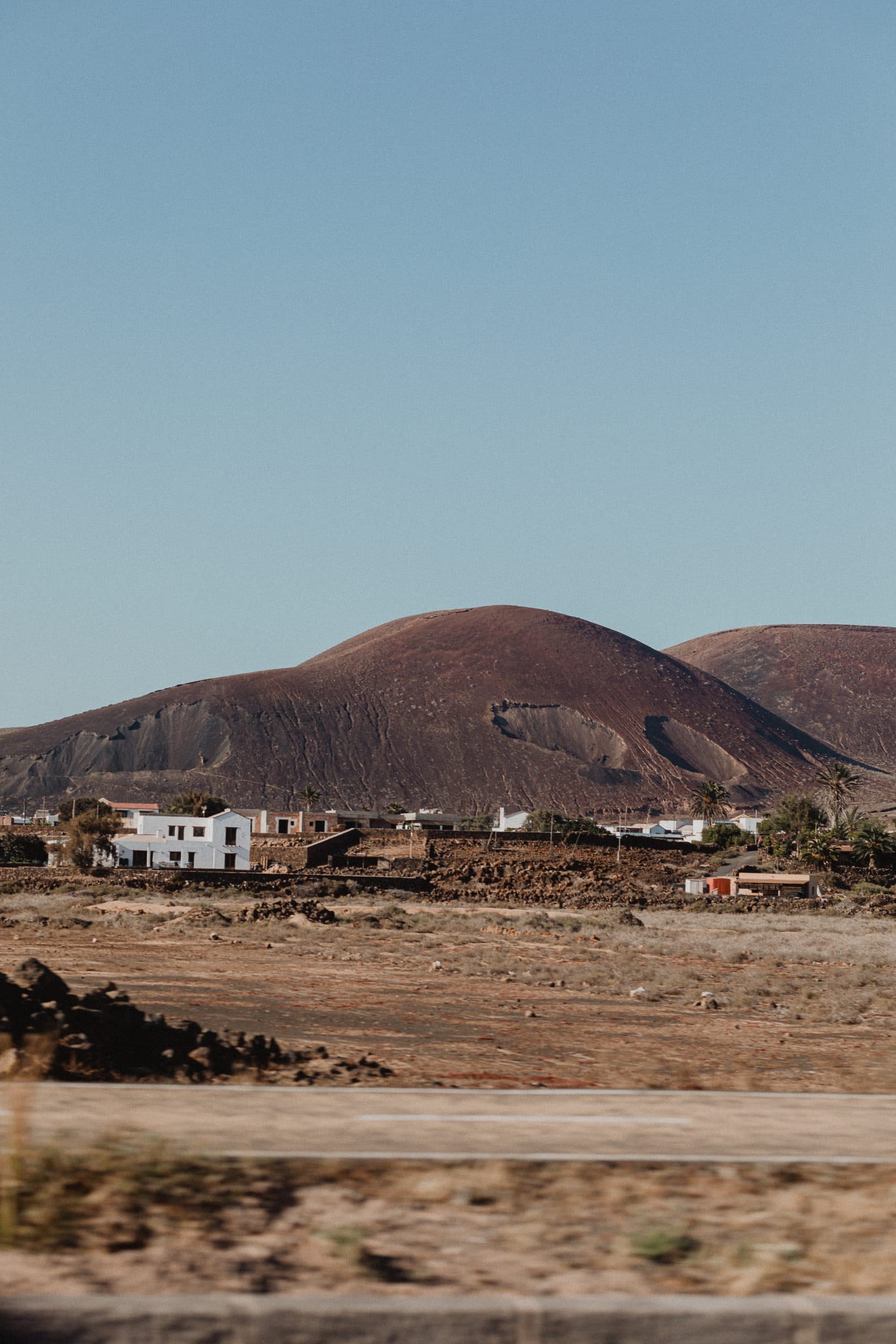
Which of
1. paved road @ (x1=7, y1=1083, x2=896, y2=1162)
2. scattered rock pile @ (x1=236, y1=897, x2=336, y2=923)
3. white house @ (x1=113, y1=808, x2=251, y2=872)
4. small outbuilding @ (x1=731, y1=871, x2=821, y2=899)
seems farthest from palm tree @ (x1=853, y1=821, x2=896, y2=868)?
paved road @ (x1=7, y1=1083, x2=896, y2=1162)

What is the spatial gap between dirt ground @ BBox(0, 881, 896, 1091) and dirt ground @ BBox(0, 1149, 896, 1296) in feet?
20.4

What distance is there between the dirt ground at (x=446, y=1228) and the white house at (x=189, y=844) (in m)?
73.3

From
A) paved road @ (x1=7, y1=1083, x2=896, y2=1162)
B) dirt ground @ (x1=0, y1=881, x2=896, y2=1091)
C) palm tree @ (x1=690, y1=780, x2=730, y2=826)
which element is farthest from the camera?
palm tree @ (x1=690, y1=780, x2=730, y2=826)

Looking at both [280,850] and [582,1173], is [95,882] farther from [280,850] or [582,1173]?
[582,1173]

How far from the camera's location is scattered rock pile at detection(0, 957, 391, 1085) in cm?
1164

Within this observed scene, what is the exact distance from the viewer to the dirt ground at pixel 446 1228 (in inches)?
193

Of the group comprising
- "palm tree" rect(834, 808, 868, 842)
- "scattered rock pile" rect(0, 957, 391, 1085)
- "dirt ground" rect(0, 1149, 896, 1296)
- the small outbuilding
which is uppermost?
"palm tree" rect(834, 808, 868, 842)

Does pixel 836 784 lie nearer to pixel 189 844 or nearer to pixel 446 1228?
pixel 189 844

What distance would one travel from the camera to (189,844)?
8281 cm

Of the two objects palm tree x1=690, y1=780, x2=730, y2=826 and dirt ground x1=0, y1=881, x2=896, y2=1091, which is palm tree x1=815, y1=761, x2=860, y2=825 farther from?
dirt ground x1=0, y1=881, x2=896, y2=1091

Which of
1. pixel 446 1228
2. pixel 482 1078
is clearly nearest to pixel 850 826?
pixel 482 1078

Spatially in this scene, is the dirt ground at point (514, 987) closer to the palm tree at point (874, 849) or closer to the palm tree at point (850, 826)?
the palm tree at point (874, 849)

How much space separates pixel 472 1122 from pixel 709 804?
15176 cm

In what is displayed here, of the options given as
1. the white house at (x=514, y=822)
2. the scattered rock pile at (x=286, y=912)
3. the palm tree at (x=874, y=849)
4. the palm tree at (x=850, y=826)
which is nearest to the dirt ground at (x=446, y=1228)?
the scattered rock pile at (x=286, y=912)
